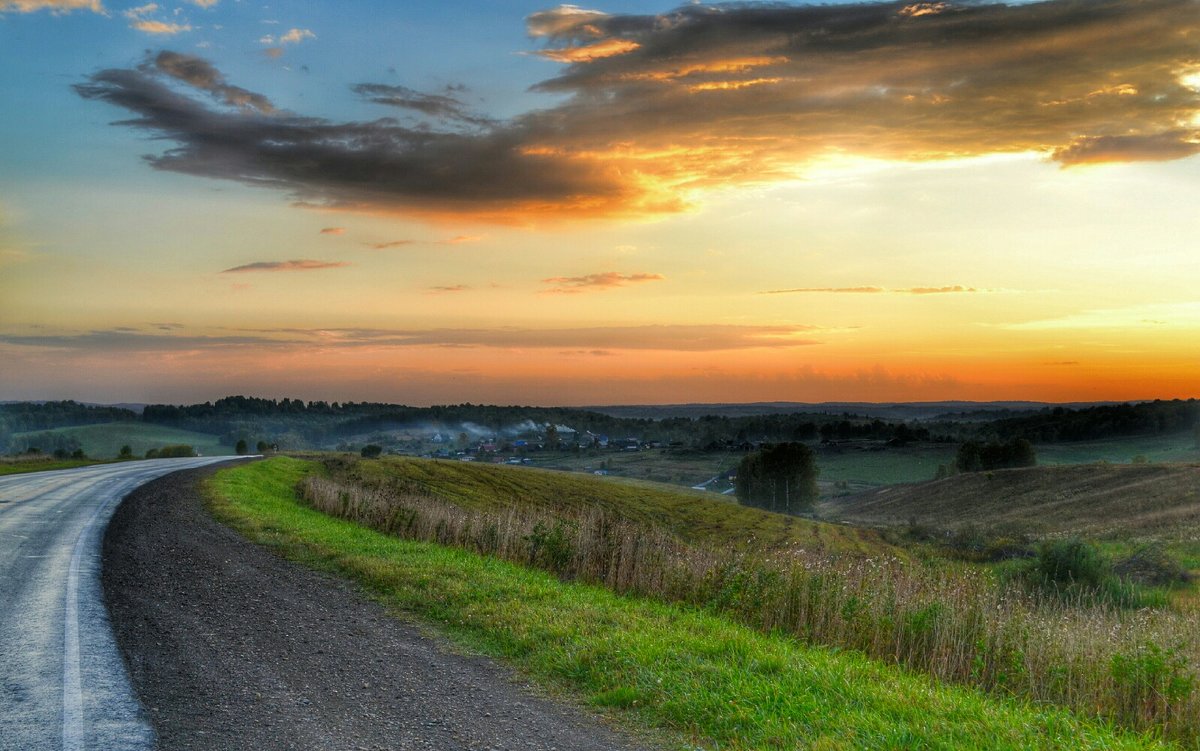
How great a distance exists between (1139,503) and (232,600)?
70174 millimetres

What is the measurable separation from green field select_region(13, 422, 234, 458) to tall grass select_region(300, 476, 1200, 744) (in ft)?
459

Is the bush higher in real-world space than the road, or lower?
lower

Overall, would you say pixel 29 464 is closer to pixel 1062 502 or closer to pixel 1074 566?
pixel 1074 566

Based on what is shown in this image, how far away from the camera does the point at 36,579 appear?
48.3 feet

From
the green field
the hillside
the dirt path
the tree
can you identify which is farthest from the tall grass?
the green field

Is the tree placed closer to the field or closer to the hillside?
the hillside

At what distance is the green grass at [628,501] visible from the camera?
59062mm

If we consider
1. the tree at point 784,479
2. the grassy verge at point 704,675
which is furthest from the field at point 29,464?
the tree at point 784,479

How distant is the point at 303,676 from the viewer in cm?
927

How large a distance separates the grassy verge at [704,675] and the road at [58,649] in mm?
4032

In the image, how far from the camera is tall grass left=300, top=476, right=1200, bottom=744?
9.27m

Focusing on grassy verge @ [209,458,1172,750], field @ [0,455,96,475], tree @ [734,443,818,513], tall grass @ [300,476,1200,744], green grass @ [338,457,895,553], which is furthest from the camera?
tree @ [734,443,818,513]

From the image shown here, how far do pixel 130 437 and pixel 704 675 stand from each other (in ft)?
582

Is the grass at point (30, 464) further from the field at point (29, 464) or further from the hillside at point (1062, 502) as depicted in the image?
the hillside at point (1062, 502)
